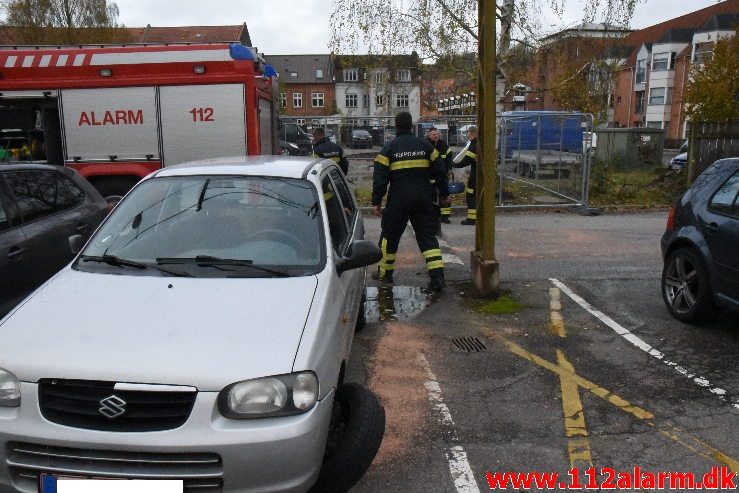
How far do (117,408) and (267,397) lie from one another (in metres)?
0.62

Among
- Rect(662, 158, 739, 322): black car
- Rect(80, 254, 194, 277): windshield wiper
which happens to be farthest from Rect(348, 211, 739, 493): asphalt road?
Rect(80, 254, 194, 277): windshield wiper

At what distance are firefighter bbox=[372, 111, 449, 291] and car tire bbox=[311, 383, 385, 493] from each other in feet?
11.2

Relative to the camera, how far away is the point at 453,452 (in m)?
3.64

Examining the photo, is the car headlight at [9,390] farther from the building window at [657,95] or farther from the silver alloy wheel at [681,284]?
the building window at [657,95]

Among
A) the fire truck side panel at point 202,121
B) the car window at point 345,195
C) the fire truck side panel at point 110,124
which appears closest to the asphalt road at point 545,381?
the car window at point 345,195

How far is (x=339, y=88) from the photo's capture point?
72.4 metres

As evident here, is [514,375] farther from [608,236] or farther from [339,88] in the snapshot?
[339,88]

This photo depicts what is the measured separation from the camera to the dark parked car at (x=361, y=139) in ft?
60.7

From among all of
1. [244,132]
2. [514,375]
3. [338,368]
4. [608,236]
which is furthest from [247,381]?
[608,236]

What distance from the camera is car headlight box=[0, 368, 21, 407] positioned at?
2633mm

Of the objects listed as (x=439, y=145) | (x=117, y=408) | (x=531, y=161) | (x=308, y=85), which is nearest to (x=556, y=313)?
(x=117, y=408)

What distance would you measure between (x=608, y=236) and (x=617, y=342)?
5406mm

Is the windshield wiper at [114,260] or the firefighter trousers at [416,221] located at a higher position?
the windshield wiper at [114,260]

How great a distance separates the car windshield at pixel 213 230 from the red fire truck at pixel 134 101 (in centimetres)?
549
